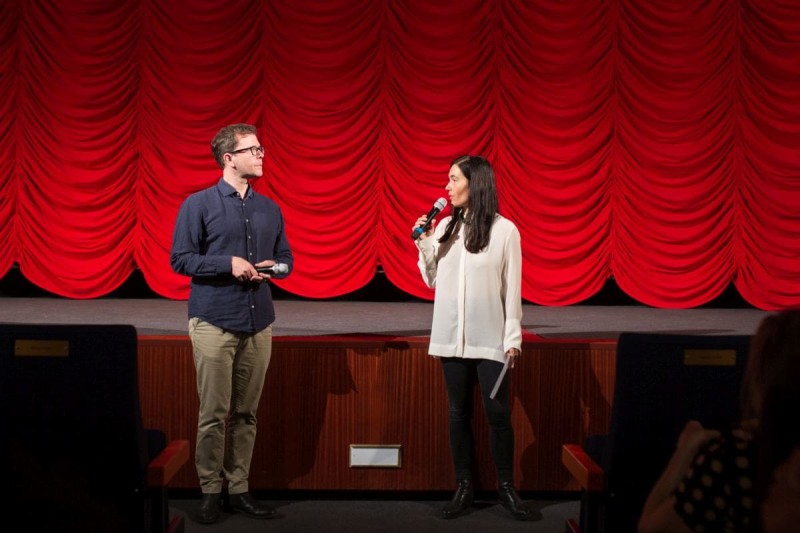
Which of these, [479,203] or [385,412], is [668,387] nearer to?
[479,203]

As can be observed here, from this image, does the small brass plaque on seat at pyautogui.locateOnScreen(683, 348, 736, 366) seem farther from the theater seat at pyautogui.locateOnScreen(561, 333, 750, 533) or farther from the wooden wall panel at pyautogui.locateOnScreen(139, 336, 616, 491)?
the wooden wall panel at pyautogui.locateOnScreen(139, 336, 616, 491)

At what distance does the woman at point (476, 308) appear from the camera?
2.51m

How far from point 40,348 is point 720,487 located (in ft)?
4.37

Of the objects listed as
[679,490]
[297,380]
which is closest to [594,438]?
[679,490]

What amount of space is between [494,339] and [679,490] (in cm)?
141

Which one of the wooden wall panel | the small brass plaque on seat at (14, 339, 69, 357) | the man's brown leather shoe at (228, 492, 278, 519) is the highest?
the small brass plaque on seat at (14, 339, 69, 357)

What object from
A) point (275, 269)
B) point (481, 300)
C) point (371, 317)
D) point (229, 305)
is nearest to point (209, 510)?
point (229, 305)

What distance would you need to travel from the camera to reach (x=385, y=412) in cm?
287

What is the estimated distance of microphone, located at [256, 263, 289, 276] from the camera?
2457 millimetres

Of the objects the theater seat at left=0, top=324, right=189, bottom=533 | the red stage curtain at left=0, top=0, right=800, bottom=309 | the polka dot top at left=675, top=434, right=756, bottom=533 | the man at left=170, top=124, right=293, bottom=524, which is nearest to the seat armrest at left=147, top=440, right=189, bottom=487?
the theater seat at left=0, top=324, right=189, bottom=533

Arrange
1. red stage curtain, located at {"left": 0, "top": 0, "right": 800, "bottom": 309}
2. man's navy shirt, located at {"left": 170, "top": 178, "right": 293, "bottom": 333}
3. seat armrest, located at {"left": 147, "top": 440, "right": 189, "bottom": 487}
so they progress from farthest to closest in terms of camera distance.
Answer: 1. red stage curtain, located at {"left": 0, "top": 0, "right": 800, "bottom": 309}
2. man's navy shirt, located at {"left": 170, "top": 178, "right": 293, "bottom": 333}
3. seat armrest, located at {"left": 147, "top": 440, "right": 189, "bottom": 487}

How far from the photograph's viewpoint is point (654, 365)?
170 centimetres

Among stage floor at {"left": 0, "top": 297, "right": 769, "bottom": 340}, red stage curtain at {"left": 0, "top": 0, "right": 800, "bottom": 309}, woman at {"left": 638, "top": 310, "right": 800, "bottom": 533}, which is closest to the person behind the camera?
woman at {"left": 638, "top": 310, "right": 800, "bottom": 533}

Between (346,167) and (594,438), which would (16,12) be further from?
(594,438)
